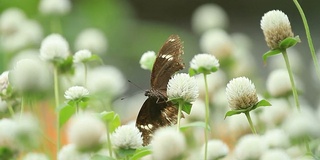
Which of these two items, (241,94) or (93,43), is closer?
(241,94)

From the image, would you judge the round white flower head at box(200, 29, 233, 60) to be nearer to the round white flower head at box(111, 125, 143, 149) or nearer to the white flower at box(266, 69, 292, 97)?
the white flower at box(266, 69, 292, 97)

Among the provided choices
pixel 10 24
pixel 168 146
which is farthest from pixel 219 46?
pixel 168 146

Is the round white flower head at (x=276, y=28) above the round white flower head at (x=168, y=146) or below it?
above

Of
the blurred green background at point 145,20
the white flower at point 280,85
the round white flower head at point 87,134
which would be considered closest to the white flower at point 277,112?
the white flower at point 280,85

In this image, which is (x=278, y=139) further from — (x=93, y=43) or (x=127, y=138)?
(x=93, y=43)

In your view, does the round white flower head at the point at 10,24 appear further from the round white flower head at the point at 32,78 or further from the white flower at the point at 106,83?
the round white flower head at the point at 32,78

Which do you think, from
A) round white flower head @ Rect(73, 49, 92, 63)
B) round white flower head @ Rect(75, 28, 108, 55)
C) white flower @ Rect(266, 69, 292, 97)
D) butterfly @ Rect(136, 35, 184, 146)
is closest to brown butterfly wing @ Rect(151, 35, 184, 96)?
butterfly @ Rect(136, 35, 184, 146)
